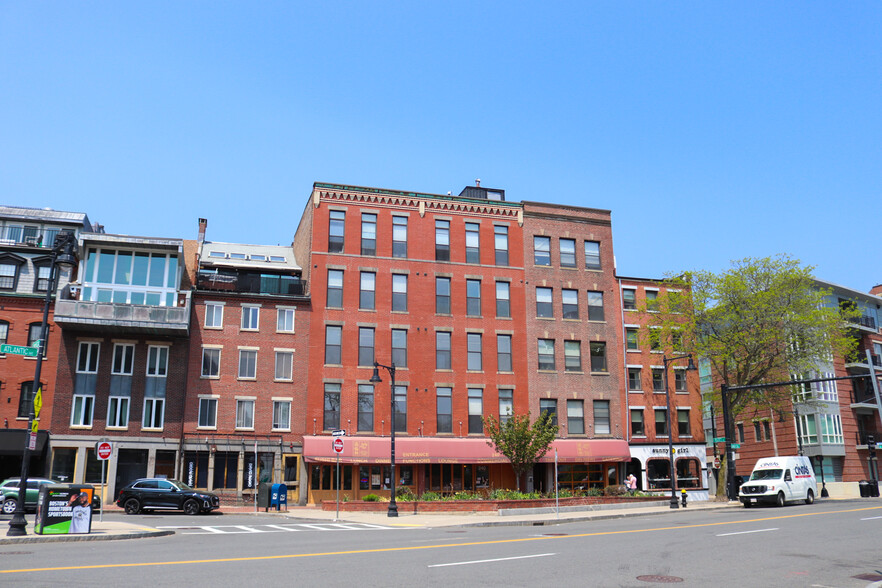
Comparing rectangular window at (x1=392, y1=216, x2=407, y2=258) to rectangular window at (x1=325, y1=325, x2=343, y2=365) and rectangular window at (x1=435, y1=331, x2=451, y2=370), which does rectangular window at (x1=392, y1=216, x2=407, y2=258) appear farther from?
rectangular window at (x1=325, y1=325, x2=343, y2=365)

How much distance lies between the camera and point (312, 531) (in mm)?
24594

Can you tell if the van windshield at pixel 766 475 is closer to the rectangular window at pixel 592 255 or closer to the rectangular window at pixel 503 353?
the rectangular window at pixel 503 353

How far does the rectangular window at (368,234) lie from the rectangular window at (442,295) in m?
4.77

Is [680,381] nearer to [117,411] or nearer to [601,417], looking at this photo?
[601,417]

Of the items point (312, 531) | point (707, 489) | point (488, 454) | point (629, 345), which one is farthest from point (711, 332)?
point (312, 531)

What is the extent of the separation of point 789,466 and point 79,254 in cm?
4111

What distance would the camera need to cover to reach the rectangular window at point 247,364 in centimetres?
4356

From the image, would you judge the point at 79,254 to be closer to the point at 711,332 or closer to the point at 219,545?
the point at 219,545

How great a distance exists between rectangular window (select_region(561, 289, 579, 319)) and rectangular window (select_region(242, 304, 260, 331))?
2072 cm

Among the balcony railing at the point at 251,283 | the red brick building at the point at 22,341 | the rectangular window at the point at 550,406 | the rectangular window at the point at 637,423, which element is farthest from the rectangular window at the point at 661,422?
the red brick building at the point at 22,341

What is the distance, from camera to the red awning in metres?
42.4

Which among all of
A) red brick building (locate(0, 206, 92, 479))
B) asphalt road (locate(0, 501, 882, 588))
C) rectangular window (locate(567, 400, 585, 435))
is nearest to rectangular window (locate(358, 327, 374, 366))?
rectangular window (locate(567, 400, 585, 435))

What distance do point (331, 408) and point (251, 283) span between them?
9.63m

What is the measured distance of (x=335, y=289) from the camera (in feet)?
152
